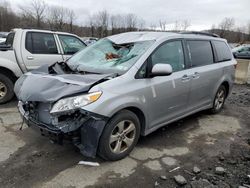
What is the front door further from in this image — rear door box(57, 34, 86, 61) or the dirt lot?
rear door box(57, 34, 86, 61)

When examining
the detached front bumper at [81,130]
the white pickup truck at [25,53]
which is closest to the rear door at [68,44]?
the white pickup truck at [25,53]

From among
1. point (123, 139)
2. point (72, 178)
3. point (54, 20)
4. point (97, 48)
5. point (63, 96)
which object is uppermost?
point (54, 20)

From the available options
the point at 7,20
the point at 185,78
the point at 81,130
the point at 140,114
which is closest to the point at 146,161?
the point at 140,114

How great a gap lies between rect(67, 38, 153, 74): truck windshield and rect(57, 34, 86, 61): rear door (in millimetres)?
2460

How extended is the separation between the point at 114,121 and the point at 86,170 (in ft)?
2.47

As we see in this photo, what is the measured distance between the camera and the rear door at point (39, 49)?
6262mm

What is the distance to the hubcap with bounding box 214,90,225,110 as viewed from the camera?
5.74 meters

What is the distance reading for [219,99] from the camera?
5.88m

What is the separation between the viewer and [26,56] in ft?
20.4

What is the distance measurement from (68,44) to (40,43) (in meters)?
0.80

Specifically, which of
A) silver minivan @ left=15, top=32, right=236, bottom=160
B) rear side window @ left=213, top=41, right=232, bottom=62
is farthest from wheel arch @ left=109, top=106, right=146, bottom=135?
rear side window @ left=213, top=41, right=232, bottom=62

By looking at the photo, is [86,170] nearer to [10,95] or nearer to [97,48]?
[97,48]

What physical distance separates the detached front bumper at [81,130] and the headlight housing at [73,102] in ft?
0.29

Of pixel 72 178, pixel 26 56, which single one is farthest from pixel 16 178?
pixel 26 56
